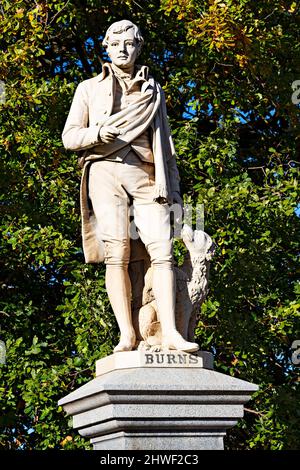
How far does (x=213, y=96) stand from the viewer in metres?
13.0

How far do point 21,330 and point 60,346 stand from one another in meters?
0.47

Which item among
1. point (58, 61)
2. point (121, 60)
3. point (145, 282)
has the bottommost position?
point (145, 282)

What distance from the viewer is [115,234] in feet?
26.8

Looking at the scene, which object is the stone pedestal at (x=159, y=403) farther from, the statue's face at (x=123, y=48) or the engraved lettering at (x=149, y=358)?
the statue's face at (x=123, y=48)

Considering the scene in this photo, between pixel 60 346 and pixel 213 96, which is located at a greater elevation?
pixel 213 96

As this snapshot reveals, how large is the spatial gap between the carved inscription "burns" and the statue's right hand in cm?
153

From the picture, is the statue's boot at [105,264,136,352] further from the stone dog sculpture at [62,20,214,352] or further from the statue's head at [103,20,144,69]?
the statue's head at [103,20,144,69]

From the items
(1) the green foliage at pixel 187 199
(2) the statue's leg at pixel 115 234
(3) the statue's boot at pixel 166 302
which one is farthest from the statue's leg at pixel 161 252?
(1) the green foliage at pixel 187 199

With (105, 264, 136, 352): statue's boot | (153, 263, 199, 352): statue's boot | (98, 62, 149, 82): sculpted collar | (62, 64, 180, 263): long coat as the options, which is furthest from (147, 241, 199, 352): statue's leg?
(98, 62, 149, 82): sculpted collar

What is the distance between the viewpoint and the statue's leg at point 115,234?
813cm

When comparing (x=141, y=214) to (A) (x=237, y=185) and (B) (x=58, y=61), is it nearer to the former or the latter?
(A) (x=237, y=185)

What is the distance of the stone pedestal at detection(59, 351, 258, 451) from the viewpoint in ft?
24.6

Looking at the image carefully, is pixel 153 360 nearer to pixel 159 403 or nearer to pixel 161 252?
→ pixel 159 403
